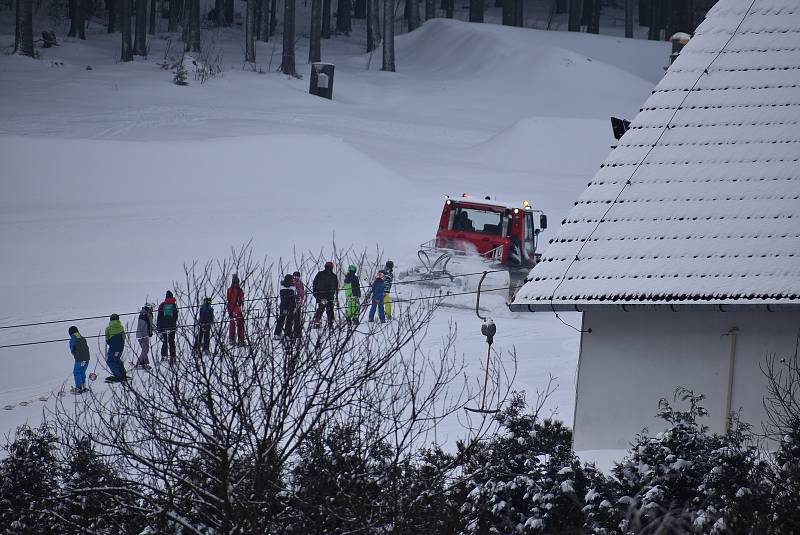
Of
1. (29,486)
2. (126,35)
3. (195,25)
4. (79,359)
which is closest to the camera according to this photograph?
(29,486)

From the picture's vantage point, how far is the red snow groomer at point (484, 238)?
952 inches

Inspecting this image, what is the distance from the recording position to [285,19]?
157ft

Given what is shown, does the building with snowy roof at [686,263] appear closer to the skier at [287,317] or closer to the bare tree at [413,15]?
the skier at [287,317]

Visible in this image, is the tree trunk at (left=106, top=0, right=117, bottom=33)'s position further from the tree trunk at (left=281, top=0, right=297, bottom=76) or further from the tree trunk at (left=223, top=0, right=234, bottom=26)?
the tree trunk at (left=281, top=0, right=297, bottom=76)

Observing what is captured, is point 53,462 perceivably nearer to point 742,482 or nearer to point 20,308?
point 742,482

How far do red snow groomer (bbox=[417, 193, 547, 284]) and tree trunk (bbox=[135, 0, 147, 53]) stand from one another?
1199 inches

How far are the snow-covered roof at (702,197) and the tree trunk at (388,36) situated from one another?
38335 mm

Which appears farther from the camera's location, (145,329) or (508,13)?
(508,13)

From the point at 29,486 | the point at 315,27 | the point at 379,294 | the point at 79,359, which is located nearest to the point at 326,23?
the point at 315,27

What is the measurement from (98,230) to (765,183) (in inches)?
737

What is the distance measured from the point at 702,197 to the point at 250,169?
21.4 m

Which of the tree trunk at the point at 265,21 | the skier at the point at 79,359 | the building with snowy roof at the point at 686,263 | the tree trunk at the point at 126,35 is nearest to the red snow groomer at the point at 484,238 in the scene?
the skier at the point at 79,359

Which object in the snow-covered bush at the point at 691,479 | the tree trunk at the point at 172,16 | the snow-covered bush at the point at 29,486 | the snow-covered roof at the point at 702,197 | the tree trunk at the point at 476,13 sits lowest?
the snow-covered bush at the point at 29,486

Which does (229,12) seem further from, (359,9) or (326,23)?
(359,9)
